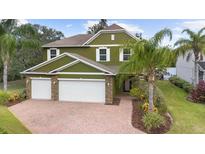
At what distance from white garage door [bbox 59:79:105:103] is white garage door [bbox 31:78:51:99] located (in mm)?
1115

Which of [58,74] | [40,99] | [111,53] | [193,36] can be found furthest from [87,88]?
[193,36]

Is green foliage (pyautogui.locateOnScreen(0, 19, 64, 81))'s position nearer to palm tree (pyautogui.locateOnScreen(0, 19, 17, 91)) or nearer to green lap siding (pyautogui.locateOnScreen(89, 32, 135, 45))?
palm tree (pyautogui.locateOnScreen(0, 19, 17, 91))

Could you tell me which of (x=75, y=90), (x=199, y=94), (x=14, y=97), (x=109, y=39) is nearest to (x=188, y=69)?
(x=199, y=94)

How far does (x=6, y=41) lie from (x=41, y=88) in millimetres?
4689

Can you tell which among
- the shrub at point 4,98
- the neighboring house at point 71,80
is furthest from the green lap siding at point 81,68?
the shrub at point 4,98

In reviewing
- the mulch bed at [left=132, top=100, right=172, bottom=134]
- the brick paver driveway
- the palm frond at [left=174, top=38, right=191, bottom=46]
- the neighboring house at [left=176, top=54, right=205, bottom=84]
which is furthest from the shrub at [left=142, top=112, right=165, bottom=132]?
the neighboring house at [left=176, top=54, right=205, bottom=84]

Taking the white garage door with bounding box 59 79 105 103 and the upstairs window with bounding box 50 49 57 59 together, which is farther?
the upstairs window with bounding box 50 49 57 59

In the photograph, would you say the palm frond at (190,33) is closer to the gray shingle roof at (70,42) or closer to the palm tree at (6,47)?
the gray shingle roof at (70,42)

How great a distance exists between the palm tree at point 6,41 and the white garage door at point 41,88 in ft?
7.96

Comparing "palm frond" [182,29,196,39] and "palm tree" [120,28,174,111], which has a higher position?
"palm frond" [182,29,196,39]

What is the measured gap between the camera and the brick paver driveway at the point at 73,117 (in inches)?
404

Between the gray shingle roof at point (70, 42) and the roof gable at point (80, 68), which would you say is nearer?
the roof gable at point (80, 68)

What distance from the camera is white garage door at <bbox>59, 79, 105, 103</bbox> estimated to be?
51.8 feet
